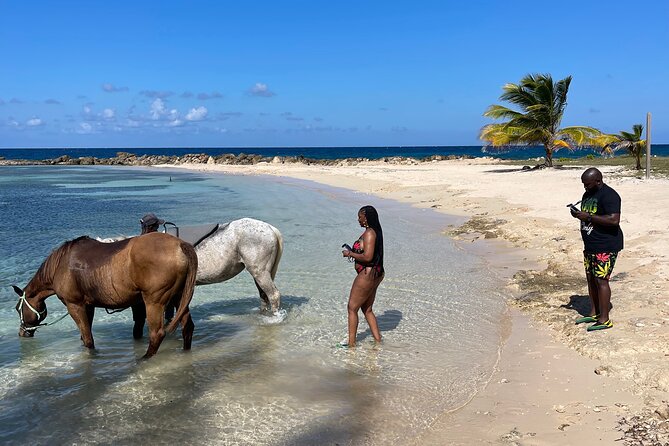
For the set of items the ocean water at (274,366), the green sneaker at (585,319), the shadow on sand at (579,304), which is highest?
the green sneaker at (585,319)

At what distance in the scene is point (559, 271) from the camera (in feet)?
32.0

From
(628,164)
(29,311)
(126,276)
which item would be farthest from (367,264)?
(628,164)

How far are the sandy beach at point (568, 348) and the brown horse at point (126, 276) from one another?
3.24m

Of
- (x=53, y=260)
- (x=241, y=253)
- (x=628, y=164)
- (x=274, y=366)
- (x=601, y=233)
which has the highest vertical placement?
(x=628, y=164)

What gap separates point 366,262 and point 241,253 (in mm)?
2135

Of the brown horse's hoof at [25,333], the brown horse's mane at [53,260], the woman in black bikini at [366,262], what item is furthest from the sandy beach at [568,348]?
the brown horse's hoof at [25,333]

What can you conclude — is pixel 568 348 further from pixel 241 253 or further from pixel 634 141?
pixel 634 141

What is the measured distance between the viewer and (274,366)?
6.19 meters

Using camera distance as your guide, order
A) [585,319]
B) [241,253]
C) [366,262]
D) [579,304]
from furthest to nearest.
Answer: [579,304] < [241,253] < [585,319] < [366,262]

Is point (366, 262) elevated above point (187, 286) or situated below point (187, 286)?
above

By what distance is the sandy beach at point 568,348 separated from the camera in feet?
14.5

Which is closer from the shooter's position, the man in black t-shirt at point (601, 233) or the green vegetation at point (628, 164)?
the man in black t-shirt at point (601, 233)

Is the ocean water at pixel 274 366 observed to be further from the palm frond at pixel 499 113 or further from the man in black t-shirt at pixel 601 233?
the palm frond at pixel 499 113

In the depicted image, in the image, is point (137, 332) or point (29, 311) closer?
point (29, 311)
